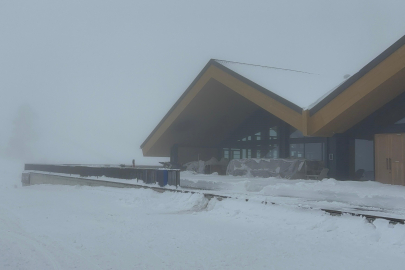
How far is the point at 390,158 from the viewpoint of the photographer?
18281 mm

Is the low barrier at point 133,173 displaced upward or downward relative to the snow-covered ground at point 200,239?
upward

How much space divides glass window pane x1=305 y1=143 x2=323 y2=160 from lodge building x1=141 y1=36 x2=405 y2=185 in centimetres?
5

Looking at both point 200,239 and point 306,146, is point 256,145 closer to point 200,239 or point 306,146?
point 306,146

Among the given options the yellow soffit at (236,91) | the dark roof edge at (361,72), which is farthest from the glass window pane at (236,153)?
the dark roof edge at (361,72)

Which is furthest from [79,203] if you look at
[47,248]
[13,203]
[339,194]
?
[339,194]

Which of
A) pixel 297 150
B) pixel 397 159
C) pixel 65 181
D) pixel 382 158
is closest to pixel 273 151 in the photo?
pixel 297 150

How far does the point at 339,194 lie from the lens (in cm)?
1381

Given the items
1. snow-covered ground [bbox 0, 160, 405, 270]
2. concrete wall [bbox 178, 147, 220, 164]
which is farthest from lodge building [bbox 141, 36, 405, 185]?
snow-covered ground [bbox 0, 160, 405, 270]

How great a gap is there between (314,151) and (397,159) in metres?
5.26

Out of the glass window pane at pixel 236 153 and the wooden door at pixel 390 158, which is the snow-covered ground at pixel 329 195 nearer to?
the wooden door at pixel 390 158

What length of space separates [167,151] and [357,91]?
62.1 feet

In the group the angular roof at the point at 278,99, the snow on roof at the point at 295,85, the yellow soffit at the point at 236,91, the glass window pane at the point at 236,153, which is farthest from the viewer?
the glass window pane at the point at 236,153

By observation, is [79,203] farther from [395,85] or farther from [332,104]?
[395,85]

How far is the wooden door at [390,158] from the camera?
58.2 feet
